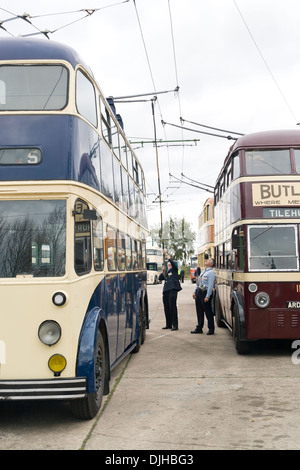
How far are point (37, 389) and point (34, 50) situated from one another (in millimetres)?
3537

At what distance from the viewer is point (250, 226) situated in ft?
35.0

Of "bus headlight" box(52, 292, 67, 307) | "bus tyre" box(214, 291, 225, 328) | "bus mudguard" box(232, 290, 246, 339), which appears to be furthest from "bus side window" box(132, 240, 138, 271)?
"bus headlight" box(52, 292, 67, 307)

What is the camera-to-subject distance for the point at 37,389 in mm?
5855

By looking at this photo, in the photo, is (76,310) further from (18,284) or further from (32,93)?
(32,93)

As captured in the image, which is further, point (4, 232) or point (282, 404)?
point (282, 404)

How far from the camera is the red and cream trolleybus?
34.3 feet

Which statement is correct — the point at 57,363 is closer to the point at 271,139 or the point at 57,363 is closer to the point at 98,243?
the point at 98,243

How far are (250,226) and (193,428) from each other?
517cm

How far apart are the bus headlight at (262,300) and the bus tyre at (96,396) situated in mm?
4012

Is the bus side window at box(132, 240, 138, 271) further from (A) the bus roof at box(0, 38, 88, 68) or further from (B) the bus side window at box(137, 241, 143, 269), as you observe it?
(A) the bus roof at box(0, 38, 88, 68)

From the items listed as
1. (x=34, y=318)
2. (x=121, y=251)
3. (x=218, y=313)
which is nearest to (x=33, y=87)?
(x=34, y=318)

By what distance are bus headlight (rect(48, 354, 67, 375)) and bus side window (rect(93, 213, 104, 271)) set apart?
1410 millimetres

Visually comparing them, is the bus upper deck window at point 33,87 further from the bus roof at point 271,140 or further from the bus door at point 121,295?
the bus roof at point 271,140

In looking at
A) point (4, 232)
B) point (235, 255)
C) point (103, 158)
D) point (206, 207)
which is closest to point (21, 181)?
point (4, 232)
